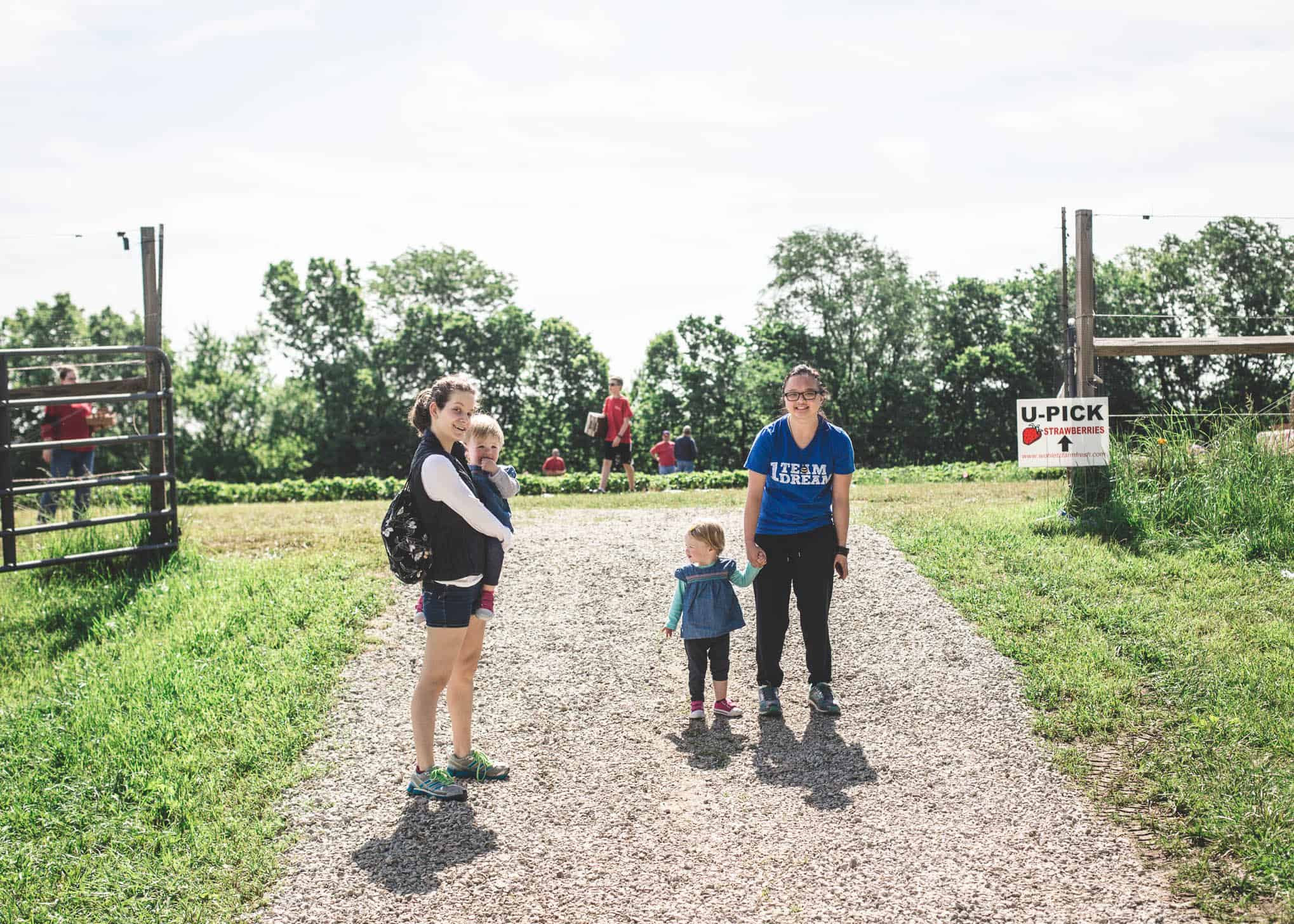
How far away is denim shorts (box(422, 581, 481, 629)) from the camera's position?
504 centimetres

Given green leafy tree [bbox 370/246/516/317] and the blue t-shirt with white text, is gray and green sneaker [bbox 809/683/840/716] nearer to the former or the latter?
the blue t-shirt with white text

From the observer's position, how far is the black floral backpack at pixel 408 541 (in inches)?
194

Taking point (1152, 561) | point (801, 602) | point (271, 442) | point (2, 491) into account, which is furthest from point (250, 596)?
point (271, 442)

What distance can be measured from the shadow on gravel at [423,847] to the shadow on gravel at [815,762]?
1.50m

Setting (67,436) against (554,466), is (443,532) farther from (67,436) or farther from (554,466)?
(554,466)

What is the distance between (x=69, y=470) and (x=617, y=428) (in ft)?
25.1

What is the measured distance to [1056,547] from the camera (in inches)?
Result: 375

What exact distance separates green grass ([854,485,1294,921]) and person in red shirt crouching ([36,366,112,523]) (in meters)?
9.49

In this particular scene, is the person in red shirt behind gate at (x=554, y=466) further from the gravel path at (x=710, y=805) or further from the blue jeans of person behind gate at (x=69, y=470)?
the gravel path at (x=710, y=805)

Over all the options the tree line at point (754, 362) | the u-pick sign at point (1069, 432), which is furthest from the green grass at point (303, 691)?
the tree line at point (754, 362)

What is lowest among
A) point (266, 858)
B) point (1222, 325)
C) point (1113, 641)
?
point (266, 858)

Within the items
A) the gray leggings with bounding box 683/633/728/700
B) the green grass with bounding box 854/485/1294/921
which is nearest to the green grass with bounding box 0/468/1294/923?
the green grass with bounding box 854/485/1294/921

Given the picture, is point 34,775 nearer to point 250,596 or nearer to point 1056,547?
point 250,596

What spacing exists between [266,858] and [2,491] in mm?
6161
